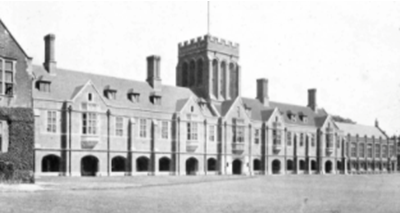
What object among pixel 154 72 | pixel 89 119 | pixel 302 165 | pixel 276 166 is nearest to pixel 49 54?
pixel 89 119

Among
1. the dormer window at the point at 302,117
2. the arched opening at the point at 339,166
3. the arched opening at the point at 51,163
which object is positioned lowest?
the arched opening at the point at 339,166

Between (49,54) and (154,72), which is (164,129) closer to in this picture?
(154,72)

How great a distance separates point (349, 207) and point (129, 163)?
2839cm

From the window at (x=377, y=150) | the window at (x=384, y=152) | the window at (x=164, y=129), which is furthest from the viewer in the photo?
the window at (x=384, y=152)

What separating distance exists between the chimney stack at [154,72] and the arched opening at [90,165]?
10346 mm

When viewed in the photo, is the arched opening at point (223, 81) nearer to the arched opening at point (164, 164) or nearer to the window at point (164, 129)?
the window at point (164, 129)

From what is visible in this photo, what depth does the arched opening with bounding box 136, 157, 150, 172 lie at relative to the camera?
42716 millimetres

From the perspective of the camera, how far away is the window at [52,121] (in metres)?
36.2

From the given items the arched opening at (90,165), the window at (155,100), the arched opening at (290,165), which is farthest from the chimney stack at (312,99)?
the arched opening at (90,165)

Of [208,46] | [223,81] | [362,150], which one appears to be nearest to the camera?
[208,46]

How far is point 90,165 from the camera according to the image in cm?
3947

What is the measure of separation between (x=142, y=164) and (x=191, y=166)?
18.6 ft

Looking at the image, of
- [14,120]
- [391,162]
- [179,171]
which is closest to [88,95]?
[179,171]

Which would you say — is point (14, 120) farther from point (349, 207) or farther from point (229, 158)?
point (229, 158)
